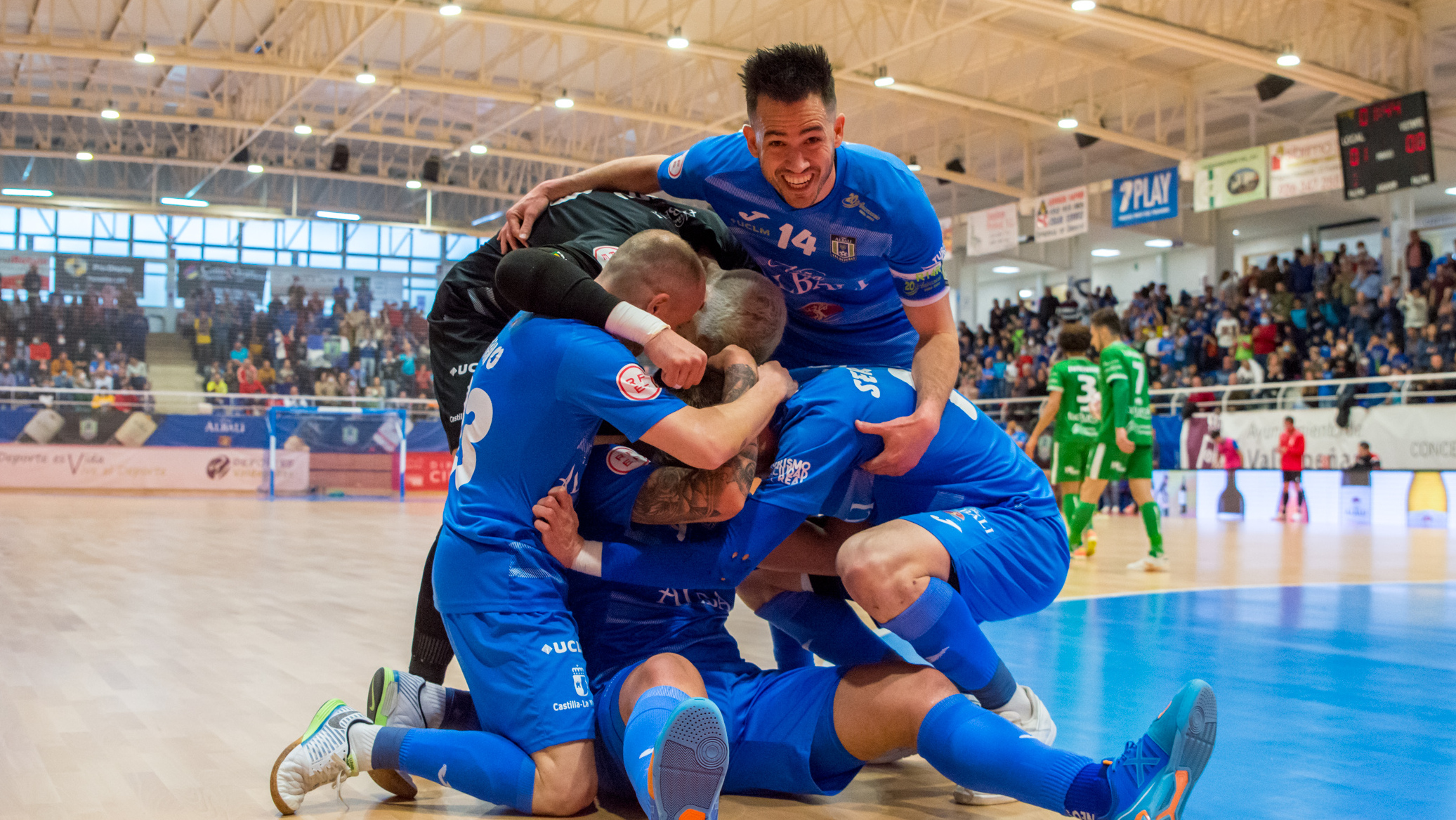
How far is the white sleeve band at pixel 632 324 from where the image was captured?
2.31 meters

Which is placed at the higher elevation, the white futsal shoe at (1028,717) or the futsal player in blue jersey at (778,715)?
the futsal player in blue jersey at (778,715)

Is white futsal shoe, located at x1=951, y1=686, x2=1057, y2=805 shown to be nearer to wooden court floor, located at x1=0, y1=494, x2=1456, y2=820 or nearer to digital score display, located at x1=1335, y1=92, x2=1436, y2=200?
wooden court floor, located at x1=0, y1=494, x2=1456, y2=820

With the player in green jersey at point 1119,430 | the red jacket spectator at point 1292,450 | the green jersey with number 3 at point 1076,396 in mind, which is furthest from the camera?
the red jacket spectator at point 1292,450

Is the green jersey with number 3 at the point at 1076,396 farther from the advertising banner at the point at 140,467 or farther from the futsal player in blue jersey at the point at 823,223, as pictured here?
the advertising banner at the point at 140,467

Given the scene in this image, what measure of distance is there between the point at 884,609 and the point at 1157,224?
968 inches

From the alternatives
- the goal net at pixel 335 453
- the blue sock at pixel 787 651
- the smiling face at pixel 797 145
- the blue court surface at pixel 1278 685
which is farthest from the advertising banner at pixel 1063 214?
the smiling face at pixel 797 145

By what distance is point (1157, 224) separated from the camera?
24.7 m

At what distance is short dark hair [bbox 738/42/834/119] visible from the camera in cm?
263

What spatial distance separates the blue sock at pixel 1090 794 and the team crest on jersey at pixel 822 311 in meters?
1.48

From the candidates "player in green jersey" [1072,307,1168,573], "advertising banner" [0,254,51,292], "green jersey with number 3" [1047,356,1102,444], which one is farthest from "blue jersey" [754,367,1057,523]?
"advertising banner" [0,254,51,292]

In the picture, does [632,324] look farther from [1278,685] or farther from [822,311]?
[1278,685]

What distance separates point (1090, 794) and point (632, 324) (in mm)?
1241

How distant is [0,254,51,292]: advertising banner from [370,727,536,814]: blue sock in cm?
2622

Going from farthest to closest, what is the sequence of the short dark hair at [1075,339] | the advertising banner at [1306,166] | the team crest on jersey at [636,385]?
the advertising banner at [1306,166] → the short dark hair at [1075,339] → the team crest on jersey at [636,385]
